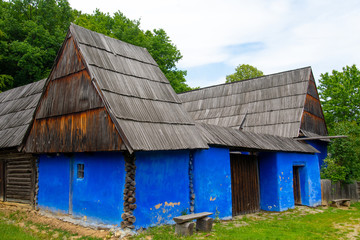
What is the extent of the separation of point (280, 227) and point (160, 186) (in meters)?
4.04

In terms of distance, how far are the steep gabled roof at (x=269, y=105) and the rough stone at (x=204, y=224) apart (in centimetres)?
1118

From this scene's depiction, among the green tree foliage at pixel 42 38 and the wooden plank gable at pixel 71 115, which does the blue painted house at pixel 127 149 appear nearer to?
the wooden plank gable at pixel 71 115

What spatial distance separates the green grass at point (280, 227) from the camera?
8.23 metres

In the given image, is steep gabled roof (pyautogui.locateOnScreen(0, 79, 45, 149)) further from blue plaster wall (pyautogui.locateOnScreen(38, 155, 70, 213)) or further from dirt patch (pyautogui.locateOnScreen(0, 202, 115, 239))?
dirt patch (pyautogui.locateOnScreen(0, 202, 115, 239))

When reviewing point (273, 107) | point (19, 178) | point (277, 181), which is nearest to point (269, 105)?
point (273, 107)

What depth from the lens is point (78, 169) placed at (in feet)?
33.8

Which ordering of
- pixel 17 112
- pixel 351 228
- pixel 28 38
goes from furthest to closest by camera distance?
pixel 28 38
pixel 17 112
pixel 351 228

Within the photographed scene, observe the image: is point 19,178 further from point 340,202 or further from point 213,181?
point 340,202

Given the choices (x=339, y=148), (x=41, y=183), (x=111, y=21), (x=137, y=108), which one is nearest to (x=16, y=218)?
(x=41, y=183)

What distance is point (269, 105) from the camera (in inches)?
831

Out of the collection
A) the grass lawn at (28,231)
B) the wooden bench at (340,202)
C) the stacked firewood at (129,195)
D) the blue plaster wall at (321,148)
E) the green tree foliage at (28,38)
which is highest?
the green tree foliage at (28,38)

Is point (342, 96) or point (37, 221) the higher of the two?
point (342, 96)

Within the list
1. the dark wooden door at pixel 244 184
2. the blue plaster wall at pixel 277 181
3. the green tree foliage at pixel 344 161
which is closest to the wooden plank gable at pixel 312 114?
the green tree foliage at pixel 344 161

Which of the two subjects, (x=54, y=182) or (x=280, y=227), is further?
(x=54, y=182)
